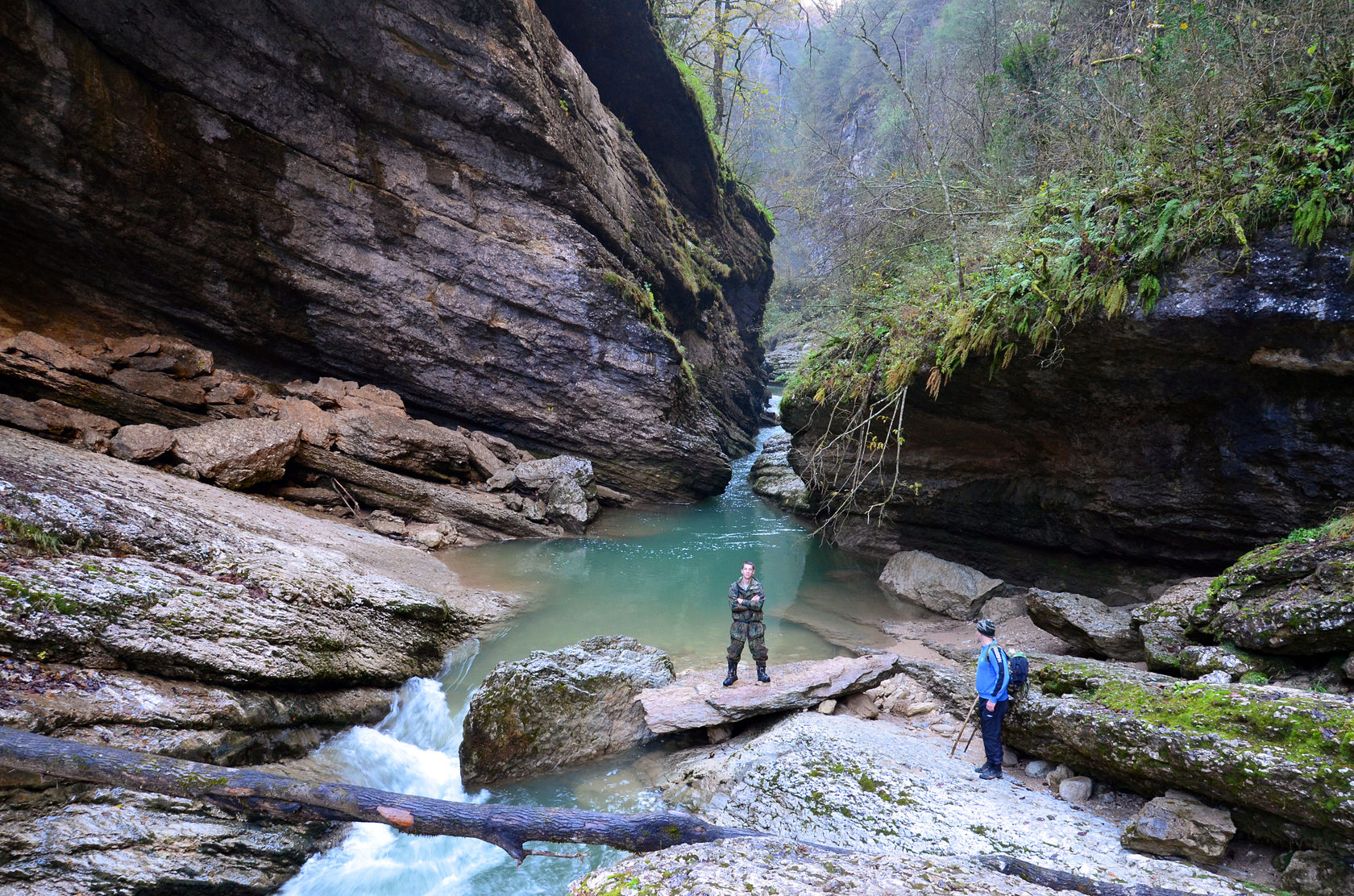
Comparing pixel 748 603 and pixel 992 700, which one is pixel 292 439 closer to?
pixel 748 603

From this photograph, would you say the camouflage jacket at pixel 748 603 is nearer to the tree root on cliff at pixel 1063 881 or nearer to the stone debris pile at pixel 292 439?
the tree root on cliff at pixel 1063 881

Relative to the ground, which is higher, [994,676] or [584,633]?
[994,676]

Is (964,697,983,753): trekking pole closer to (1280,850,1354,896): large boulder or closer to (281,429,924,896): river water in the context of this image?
(1280,850,1354,896): large boulder

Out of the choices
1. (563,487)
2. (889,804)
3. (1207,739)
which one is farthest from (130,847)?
(563,487)

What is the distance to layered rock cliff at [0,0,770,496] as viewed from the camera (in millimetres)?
11516

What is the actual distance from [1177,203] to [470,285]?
14192 mm

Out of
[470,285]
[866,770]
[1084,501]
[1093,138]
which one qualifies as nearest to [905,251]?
[1093,138]

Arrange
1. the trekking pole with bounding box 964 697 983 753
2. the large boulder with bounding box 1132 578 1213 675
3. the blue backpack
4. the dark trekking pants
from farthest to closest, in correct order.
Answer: the large boulder with bounding box 1132 578 1213 675 → the trekking pole with bounding box 964 697 983 753 → the blue backpack → the dark trekking pants

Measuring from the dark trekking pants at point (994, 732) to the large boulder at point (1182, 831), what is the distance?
1.13 metres

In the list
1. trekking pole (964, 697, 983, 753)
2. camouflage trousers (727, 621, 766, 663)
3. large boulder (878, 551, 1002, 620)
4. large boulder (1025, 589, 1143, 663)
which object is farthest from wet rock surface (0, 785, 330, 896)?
large boulder (878, 551, 1002, 620)

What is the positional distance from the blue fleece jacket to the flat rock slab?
1.91 metres

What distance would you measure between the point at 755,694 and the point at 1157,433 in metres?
7.27

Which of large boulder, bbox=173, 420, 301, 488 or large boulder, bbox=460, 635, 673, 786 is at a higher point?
large boulder, bbox=173, 420, 301, 488

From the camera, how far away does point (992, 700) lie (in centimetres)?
536
